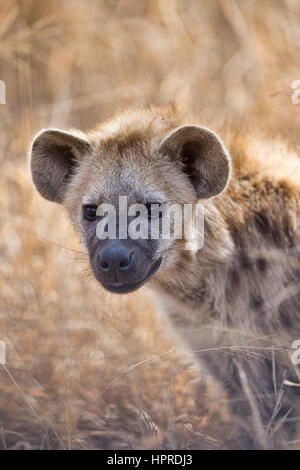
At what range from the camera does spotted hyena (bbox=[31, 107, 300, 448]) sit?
260cm

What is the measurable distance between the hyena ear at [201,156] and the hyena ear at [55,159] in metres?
0.42

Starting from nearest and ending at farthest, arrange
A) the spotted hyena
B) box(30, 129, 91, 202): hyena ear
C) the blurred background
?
the spotted hyena → box(30, 129, 91, 202): hyena ear → the blurred background

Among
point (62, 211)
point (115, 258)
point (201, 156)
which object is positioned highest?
point (201, 156)

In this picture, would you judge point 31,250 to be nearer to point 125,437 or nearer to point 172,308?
point 172,308

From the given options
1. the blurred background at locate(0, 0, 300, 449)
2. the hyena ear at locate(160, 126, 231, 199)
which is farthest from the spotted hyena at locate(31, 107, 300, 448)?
the blurred background at locate(0, 0, 300, 449)

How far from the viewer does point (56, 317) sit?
361 cm

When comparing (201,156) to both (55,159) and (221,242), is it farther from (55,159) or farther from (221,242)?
(55,159)

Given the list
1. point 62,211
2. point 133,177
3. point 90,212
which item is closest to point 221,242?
point 133,177

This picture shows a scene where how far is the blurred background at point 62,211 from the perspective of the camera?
113 inches

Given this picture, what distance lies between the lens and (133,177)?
103 inches

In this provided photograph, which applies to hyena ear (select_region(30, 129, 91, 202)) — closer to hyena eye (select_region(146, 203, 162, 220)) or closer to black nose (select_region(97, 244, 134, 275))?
hyena eye (select_region(146, 203, 162, 220))

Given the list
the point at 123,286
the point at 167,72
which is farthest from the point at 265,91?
the point at 123,286

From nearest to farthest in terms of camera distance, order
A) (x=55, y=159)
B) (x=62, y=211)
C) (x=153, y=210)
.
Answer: (x=153, y=210) → (x=55, y=159) → (x=62, y=211)

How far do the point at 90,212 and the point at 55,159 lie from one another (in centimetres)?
36
